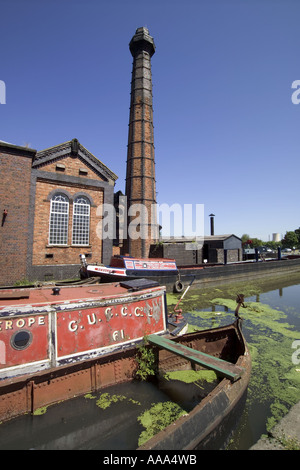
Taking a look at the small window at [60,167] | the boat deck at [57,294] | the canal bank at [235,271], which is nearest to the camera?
the boat deck at [57,294]

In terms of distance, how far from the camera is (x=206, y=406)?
9.46ft

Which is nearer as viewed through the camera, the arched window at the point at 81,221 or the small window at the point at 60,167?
the small window at the point at 60,167

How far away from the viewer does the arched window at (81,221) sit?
50.0ft

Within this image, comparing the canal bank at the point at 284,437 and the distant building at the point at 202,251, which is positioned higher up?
the distant building at the point at 202,251

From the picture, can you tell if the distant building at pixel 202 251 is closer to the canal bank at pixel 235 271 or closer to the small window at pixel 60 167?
the canal bank at pixel 235 271

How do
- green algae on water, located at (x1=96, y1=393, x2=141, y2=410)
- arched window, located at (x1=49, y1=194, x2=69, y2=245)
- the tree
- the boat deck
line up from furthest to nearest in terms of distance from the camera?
the tree, arched window, located at (x1=49, y1=194, x2=69, y2=245), the boat deck, green algae on water, located at (x1=96, y1=393, x2=141, y2=410)

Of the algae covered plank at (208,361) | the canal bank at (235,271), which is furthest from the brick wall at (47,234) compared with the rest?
the algae covered plank at (208,361)

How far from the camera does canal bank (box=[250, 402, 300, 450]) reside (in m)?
2.71

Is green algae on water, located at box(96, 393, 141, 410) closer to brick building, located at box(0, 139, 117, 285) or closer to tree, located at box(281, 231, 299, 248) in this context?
brick building, located at box(0, 139, 117, 285)

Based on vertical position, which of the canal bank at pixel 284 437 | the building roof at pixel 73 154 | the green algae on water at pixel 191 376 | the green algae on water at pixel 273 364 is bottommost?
the green algae on water at pixel 273 364

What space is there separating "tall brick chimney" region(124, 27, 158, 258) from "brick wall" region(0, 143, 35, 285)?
968cm

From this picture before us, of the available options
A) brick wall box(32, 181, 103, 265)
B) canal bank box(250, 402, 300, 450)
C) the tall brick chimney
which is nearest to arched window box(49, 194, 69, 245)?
brick wall box(32, 181, 103, 265)

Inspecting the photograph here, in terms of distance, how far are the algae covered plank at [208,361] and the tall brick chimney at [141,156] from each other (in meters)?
15.8
